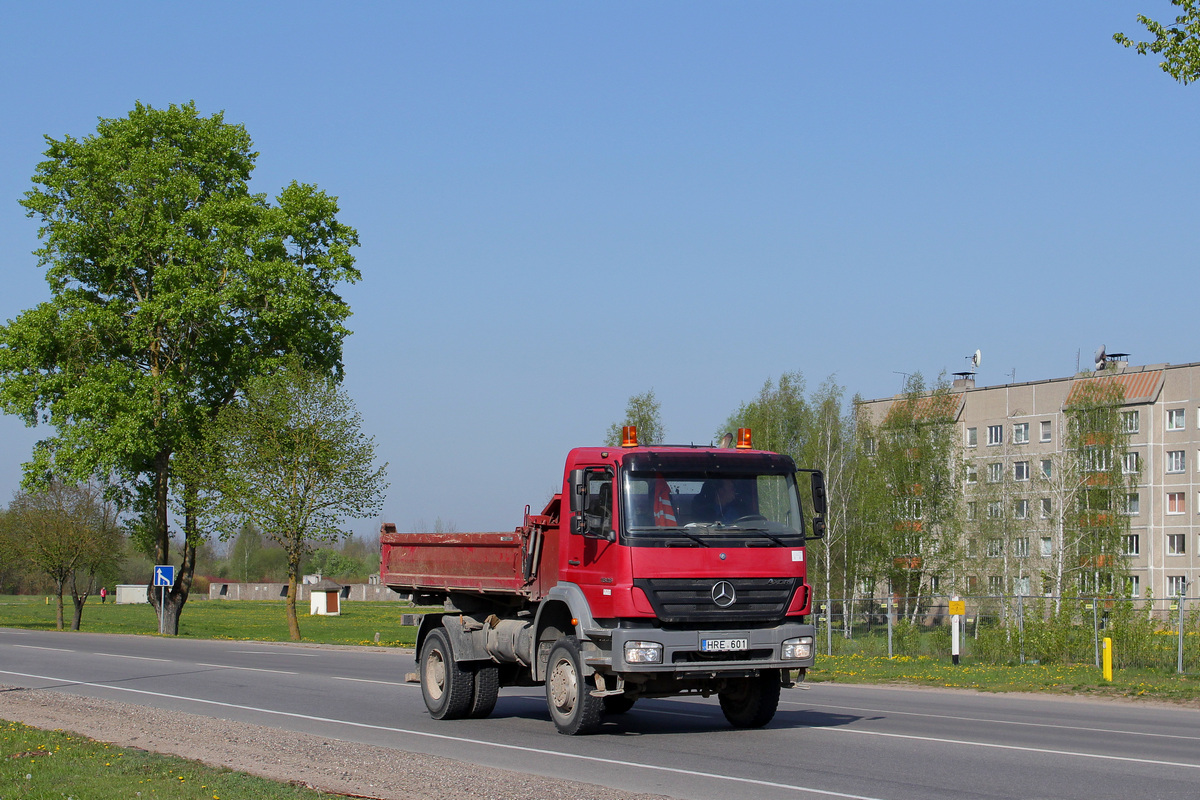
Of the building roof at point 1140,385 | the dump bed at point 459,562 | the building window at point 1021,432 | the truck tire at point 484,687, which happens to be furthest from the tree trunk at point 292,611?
the building window at point 1021,432


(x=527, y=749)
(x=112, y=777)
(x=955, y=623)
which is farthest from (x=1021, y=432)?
(x=112, y=777)

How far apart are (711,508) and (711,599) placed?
0.96 meters

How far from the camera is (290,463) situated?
39000mm

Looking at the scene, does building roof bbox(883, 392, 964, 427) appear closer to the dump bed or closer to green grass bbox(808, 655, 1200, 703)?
green grass bbox(808, 655, 1200, 703)

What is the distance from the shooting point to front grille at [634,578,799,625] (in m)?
11.8

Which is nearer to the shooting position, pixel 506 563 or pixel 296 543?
pixel 506 563

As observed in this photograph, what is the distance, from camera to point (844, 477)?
61469 mm

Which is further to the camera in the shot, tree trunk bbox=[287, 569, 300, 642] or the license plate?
tree trunk bbox=[287, 569, 300, 642]

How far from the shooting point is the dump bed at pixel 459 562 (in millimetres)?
13359

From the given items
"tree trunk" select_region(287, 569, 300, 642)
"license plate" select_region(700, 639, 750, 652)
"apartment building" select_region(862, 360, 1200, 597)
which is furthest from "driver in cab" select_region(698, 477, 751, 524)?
"apartment building" select_region(862, 360, 1200, 597)

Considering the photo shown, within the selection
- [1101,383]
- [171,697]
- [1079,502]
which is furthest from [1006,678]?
[1101,383]

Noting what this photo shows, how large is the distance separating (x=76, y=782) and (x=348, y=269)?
3432 centimetres

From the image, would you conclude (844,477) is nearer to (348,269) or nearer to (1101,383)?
(1101,383)

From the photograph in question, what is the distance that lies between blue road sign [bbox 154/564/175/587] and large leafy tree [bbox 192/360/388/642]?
13.2 feet
